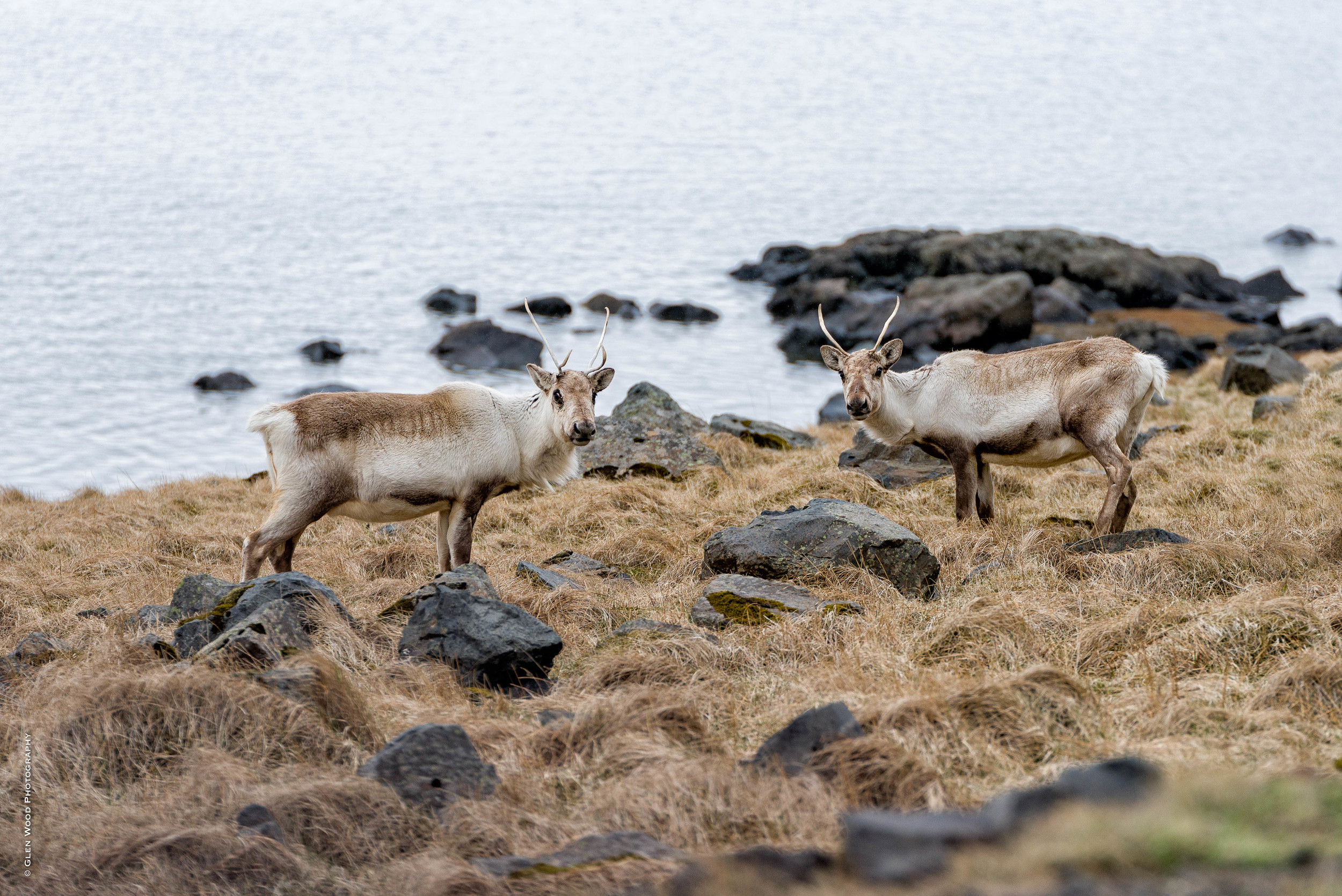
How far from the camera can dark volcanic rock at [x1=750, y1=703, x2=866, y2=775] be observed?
4.99 metres

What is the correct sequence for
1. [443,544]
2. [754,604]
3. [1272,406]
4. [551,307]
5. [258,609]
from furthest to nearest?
[551,307], [1272,406], [443,544], [754,604], [258,609]

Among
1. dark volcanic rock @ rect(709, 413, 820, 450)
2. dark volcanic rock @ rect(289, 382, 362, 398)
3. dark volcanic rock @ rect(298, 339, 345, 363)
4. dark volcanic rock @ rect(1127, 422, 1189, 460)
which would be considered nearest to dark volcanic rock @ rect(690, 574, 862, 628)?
dark volcanic rock @ rect(1127, 422, 1189, 460)

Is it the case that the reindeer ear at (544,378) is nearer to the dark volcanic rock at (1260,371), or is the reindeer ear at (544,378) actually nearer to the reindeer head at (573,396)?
the reindeer head at (573,396)

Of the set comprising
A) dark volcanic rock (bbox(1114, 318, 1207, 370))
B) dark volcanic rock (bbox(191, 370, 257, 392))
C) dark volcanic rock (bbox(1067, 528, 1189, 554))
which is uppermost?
dark volcanic rock (bbox(1067, 528, 1189, 554))

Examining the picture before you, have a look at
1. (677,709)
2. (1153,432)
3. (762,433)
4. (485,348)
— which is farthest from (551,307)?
(677,709)

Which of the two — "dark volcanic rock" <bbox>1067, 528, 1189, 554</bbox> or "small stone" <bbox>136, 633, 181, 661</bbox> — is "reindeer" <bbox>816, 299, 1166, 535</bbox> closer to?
"dark volcanic rock" <bbox>1067, 528, 1189, 554</bbox>

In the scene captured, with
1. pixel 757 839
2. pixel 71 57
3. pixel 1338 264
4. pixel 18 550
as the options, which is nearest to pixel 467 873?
pixel 757 839

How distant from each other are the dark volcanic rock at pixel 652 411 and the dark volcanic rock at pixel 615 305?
25.0m

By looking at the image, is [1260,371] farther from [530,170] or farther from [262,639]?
[530,170]

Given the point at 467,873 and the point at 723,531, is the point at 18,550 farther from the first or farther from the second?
the point at 467,873

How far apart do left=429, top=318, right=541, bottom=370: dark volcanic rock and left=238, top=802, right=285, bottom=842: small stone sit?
91.8 feet

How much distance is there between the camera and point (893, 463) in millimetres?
12469

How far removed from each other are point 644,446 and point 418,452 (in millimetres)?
5232

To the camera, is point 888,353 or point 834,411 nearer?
point 888,353
